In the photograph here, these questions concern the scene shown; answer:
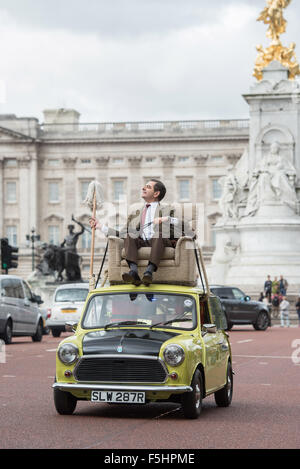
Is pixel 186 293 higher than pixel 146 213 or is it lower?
lower

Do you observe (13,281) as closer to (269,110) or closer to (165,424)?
(165,424)

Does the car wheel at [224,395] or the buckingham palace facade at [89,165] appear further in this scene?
the buckingham palace facade at [89,165]

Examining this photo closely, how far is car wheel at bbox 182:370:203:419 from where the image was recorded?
10.5 metres

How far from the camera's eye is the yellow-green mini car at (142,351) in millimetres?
10438

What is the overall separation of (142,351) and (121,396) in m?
0.46

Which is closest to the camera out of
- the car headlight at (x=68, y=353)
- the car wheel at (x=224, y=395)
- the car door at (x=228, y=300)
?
the car headlight at (x=68, y=353)

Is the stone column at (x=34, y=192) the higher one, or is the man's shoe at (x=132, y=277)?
the stone column at (x=34, y=192)

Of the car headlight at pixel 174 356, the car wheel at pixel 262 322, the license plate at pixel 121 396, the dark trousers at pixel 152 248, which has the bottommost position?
the car wheel at pixel 262 322

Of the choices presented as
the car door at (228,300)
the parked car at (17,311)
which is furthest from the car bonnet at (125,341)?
the car door at (228,300)

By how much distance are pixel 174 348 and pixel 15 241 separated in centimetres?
9905

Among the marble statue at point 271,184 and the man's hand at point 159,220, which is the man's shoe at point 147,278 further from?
the marble statue at point 271,184

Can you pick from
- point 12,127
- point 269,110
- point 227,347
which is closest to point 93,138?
point 12,127
